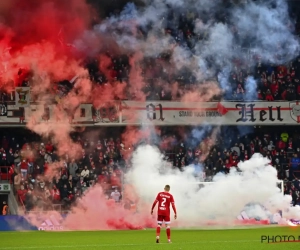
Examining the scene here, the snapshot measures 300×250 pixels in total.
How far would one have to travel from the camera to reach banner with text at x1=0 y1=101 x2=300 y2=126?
42.0 m

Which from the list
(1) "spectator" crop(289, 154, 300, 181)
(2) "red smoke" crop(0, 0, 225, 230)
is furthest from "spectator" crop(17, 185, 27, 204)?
(1) "spectator" crop(289, 154, 300, 181)

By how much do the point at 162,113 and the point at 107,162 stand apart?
448 centimetres

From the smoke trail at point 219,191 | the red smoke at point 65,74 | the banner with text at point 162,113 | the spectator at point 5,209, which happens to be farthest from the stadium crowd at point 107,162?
the smoke trail at point 219,191

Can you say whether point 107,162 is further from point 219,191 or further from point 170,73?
point 219,191

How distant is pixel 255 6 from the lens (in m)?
42.8

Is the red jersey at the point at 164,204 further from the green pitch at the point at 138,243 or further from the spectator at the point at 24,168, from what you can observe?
the spectator at the point at 24,168

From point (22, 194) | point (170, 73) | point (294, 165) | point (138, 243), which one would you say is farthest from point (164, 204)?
point (294, 165)

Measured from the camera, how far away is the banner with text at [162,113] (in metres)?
42.0

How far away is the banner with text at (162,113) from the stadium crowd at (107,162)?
1312mm

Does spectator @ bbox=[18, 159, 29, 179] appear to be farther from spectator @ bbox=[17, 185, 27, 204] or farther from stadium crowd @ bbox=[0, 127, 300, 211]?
spectator @ bbox=[17, 185, 27, 204]

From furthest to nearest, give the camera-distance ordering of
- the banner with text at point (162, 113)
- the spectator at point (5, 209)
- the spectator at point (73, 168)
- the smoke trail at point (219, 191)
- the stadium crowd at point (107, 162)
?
the banner with text at point (162, 113) < the spectator at point (73, 168) < the stadium crowd at point (107, 162) < the spectator at point (5, 209) < the smoke trail at point (219, 191)

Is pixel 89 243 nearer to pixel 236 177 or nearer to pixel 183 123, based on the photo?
pixel 236 177

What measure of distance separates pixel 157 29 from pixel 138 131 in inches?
228

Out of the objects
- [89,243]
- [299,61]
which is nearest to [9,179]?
[89,243]
